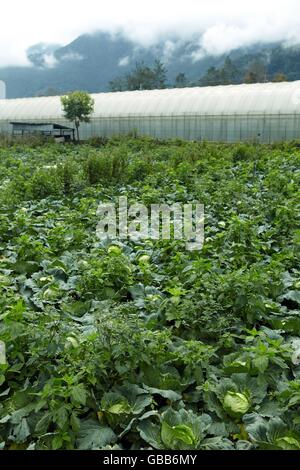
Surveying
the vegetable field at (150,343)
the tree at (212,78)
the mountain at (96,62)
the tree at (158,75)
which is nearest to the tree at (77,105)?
the vegetable field at (150,343)

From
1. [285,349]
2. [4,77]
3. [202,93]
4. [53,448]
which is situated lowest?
[53,448]

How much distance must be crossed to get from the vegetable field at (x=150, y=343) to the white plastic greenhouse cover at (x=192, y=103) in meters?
19.4

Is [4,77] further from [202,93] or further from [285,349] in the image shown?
[285,349]

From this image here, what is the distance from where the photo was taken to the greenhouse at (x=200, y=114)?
2375 cm

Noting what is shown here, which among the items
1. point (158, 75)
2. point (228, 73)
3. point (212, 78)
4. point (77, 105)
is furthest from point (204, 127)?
point (228, 73)

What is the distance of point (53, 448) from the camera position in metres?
2.61

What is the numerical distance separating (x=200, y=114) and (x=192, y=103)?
4.00ft

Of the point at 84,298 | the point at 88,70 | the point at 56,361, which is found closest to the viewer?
the point at 56,361

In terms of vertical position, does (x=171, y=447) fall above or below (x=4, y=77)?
below

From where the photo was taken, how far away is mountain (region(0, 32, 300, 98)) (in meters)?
136

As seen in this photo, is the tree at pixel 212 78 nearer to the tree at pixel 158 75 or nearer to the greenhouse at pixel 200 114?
the tree at pixel 158 75

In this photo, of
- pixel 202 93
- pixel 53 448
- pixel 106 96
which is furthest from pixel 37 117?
pixel 53 448

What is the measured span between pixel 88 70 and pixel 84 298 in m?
151

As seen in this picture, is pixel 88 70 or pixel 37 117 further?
pixel 88 70
